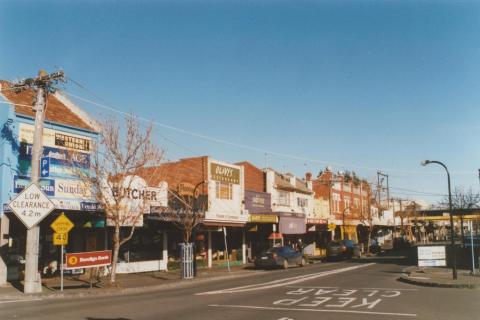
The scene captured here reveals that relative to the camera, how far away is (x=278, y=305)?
1369 cm

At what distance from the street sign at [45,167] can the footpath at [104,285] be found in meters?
4.57

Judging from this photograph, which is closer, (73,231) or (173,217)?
(73,231)

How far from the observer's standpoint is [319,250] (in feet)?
173

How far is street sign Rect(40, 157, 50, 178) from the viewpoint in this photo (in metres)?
20.7

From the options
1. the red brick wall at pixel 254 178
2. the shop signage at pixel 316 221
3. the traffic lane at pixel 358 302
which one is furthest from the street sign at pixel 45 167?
the shop signage at pixel 316 221

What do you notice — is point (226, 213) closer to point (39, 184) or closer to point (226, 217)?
point (226, 217)

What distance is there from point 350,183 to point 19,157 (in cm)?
5012

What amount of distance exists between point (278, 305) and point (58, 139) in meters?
14.4

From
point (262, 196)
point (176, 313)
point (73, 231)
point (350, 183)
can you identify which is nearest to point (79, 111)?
point (73, 231)

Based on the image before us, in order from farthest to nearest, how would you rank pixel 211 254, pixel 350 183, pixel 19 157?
pixel 350 183 → pixel 211 254 → pixel 19 157

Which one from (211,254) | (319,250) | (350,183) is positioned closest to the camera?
(211,254)

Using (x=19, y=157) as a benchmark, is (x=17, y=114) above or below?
above

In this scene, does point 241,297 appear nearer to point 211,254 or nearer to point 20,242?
point 20,242

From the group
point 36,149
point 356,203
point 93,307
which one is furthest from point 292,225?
point 93,307
